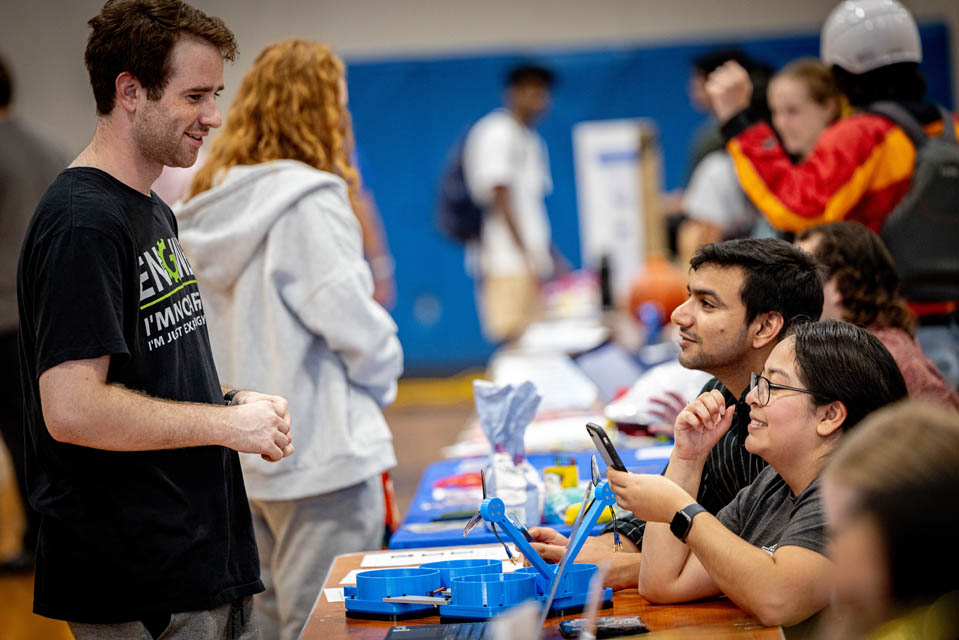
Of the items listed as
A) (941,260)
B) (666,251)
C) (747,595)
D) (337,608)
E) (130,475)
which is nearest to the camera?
(747,595)

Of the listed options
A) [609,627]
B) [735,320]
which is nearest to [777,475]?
[735,320]

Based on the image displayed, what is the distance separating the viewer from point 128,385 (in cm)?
193

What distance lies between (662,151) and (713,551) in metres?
8.31

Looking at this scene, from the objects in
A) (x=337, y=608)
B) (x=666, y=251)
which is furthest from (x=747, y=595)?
(x=666, y=251)

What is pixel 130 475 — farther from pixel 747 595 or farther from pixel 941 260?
pixel 941 260

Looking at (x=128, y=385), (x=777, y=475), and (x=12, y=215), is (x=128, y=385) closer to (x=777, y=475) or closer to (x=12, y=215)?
(x=777, y=475)

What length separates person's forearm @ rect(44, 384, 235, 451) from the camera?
1810 mm

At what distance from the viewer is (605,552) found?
2.24 m

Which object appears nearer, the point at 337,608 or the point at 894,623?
the point at 894,623

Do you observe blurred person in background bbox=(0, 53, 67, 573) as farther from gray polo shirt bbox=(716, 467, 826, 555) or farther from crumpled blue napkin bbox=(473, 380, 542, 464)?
gray polo shirt bbox=(716, 467, 826, 555)

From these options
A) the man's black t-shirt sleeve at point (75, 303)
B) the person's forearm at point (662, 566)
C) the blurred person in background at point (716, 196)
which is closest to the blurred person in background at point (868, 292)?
the person's forearm at point (662, 566)

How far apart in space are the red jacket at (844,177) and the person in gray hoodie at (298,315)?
1.43m

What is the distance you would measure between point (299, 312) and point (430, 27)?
24.2ft

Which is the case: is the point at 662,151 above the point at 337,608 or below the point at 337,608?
above
